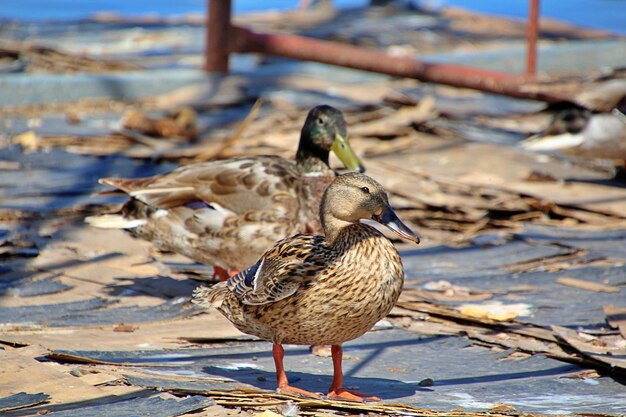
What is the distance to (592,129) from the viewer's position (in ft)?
27.1

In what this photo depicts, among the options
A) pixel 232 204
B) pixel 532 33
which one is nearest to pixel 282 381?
pixel 232 204

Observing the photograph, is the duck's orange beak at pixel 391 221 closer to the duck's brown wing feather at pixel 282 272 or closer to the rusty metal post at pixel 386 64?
the duck's brown wing feather at pixel 282 272

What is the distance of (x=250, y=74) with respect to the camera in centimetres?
1021

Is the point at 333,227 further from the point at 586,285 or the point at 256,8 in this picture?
the point at 256,8

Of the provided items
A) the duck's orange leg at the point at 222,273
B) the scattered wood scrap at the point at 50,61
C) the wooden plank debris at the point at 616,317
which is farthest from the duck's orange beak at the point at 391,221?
the scattered wood scrap at the point at 50,61

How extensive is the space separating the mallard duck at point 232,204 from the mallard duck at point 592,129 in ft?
9.19

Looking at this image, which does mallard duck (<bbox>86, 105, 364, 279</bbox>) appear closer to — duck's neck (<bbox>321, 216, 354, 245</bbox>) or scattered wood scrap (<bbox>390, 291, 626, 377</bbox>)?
scattered wood scrap (<bbox>390, 291, 626, 377</bbox>)

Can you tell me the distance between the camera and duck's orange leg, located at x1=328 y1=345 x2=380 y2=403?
154 inches

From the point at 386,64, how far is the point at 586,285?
4002 millimetres

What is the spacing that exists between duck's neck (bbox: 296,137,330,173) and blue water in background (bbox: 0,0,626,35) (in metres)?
9.89

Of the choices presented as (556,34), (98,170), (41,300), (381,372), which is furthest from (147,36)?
(381,372)

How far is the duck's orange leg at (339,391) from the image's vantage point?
391 centimetres

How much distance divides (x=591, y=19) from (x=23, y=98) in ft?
31.7

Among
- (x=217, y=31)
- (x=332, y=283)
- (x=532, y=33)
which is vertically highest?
(x=532, y=33)
